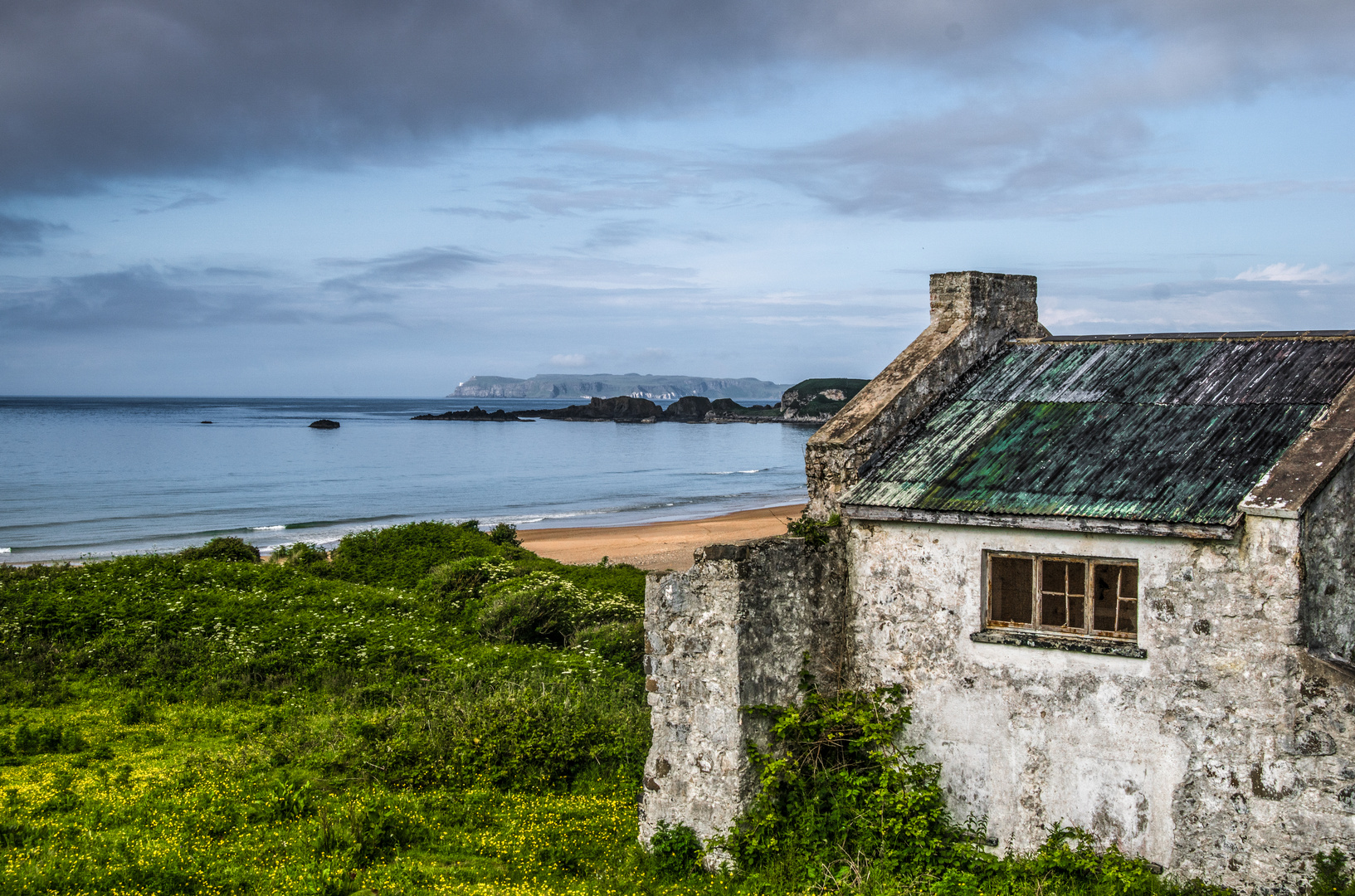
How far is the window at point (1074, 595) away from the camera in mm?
8602

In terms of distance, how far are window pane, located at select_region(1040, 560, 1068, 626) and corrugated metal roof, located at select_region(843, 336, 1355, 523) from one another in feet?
2.00

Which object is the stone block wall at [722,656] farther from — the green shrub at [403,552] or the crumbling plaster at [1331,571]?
the green shrub at [403,552]

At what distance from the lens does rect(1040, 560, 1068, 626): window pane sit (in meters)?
8.80

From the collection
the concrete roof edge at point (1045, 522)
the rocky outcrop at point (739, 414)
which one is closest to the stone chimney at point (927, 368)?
the concrete roof edge at point (1045, 522)

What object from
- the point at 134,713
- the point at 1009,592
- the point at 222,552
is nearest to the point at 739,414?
the point at 222,552

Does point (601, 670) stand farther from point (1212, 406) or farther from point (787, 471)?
point (787, 471)

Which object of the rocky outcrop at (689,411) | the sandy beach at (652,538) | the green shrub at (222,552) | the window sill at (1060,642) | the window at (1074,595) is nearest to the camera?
the window sill at (1060,642)

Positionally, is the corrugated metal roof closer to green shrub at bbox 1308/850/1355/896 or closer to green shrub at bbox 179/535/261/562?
green shrub at bbox 1308/850/1355/896

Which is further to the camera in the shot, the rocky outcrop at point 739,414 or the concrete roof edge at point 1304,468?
the rocky outcrop at point 739,414

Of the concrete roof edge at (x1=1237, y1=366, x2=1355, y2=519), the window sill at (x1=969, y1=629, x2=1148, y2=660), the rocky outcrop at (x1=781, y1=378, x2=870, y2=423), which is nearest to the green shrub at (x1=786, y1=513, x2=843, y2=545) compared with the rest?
the window sill at (x1=969, y1=629, x2=1148, y2=660)

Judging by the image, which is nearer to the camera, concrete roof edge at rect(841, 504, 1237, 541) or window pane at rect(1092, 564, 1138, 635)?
concrete roof edge at rect(841, 504, 1237, 541)

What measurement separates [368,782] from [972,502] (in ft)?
25.4

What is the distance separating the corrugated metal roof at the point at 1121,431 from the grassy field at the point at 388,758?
2425 millimetres

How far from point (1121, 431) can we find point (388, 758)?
9.20 meters
